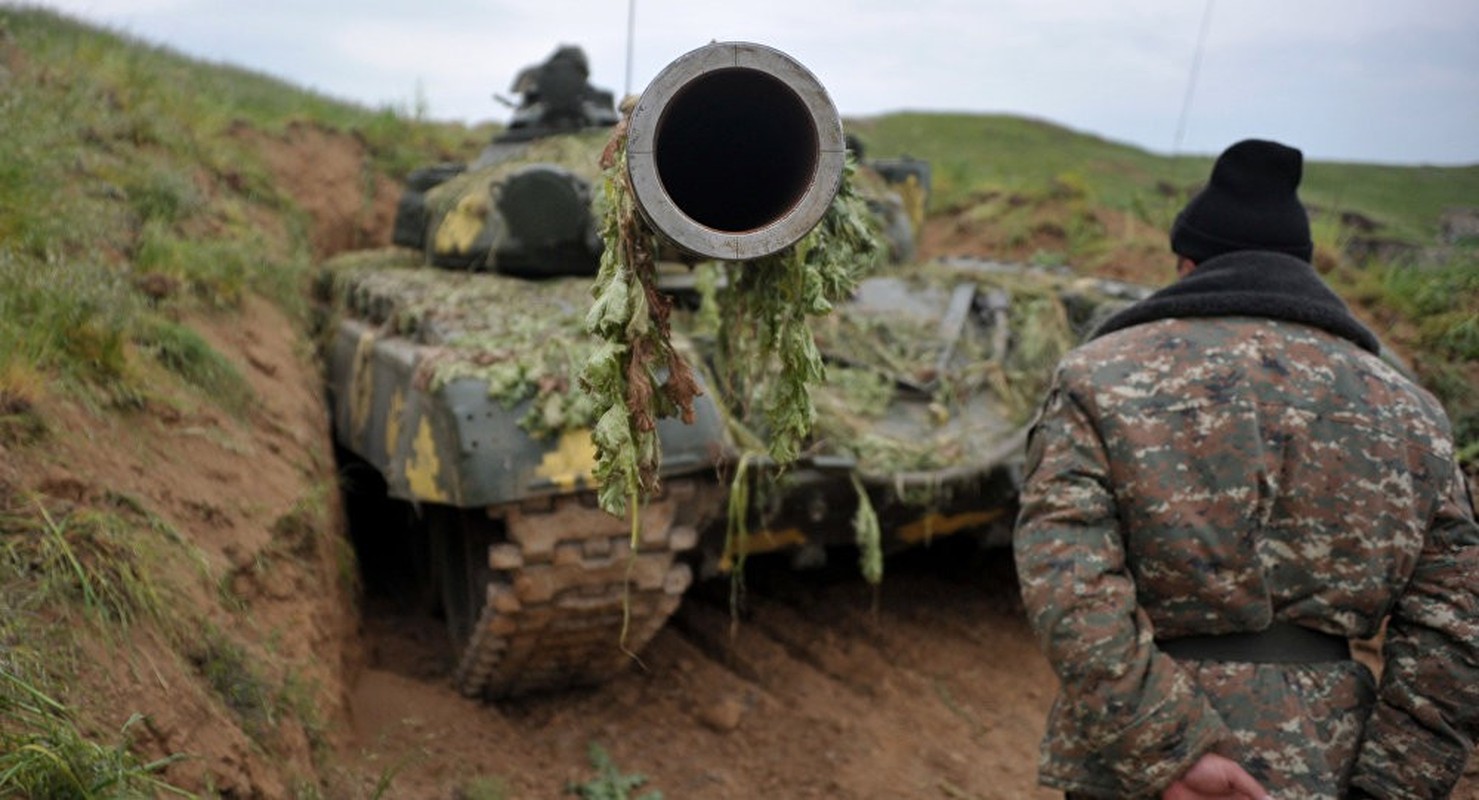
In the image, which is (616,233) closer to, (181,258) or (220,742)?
(220,742)

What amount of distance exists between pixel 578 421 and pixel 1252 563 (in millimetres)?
2086

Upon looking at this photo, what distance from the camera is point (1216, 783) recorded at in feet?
7.38

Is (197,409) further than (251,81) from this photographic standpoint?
No

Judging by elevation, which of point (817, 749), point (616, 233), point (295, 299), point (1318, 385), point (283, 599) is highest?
point (616, 233)

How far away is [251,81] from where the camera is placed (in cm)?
1372

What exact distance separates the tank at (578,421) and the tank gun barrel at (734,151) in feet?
1.69

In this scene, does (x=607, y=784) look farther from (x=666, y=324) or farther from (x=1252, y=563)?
(x=666, y=324)

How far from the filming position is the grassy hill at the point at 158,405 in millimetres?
2609

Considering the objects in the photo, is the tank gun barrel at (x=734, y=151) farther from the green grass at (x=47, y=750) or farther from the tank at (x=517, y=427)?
the green grass at (x=47, y=750)

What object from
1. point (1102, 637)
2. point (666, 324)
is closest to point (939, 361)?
point (1102, 637)

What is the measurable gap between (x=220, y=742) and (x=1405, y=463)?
2.46 m

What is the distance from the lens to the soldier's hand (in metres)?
2.23

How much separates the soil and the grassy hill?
0.7 inches

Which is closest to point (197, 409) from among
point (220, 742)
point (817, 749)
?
point (220, 742)
